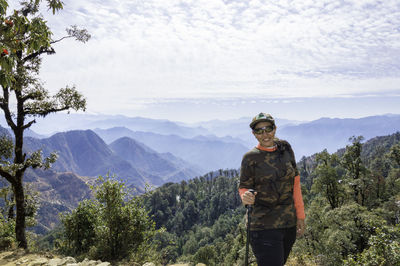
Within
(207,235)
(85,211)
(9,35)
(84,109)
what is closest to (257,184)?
(9,35)

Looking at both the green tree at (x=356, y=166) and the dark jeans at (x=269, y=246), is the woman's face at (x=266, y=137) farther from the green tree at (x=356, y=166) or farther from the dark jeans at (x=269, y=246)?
the green tree at (x=356, y=166)

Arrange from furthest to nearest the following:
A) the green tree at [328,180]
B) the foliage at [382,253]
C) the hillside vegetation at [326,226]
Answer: the green tree at [328,180] < the hillside vegetation at [326,226] < the foliage at [382,253]

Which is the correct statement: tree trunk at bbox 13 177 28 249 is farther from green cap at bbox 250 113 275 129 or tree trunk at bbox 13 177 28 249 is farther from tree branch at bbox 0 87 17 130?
green cap at bbox 250 113 275 129

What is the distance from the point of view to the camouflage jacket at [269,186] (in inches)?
170

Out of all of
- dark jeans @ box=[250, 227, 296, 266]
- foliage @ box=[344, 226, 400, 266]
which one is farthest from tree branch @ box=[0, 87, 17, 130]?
foliage @ box=[344, 226, 400, 266]

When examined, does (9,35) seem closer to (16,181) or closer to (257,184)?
(257,184)

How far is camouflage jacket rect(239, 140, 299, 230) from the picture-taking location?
433 cm

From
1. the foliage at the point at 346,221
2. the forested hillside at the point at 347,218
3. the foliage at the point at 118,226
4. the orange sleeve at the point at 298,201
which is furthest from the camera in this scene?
the foliage at the point at 118,226

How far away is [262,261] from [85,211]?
12.4m

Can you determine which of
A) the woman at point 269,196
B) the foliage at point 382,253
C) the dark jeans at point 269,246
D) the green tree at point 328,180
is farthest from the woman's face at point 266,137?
the green tree at point 328,180

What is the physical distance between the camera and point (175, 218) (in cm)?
15288

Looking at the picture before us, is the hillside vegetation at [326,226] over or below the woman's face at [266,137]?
below

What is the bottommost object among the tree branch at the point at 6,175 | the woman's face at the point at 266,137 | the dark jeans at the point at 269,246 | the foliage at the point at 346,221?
the foliage at the point at 346,221

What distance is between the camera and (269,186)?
4340mm
